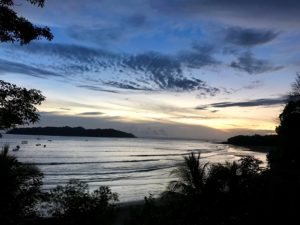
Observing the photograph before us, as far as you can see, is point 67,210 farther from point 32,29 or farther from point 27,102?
point 32,29

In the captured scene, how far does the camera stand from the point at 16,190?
35.6 feet

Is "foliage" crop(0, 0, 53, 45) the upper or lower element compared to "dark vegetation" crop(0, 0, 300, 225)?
upper

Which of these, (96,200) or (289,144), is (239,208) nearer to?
(96,200)

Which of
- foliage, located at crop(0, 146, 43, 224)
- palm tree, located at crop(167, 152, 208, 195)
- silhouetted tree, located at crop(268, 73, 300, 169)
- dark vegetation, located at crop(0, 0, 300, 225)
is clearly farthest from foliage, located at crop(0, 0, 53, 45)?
silhouetted tree, located at crop(268, 73, 300, 169)

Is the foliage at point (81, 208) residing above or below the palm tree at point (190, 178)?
below

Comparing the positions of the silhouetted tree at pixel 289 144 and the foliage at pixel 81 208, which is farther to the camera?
the silhouetted tree at pixel 289 144

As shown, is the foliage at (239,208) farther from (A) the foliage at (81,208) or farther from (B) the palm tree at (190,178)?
(B) the palm tree at (190,178)

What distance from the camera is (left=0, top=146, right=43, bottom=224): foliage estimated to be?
9789mm

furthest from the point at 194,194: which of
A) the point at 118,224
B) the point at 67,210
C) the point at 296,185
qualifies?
the point at 118,224

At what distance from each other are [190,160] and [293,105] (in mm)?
25650

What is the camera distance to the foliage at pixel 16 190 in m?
9.79

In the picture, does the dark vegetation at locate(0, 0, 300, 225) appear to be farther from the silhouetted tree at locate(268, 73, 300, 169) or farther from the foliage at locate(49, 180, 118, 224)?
the silhouetted tree at locate(268, 73, 300, 169)

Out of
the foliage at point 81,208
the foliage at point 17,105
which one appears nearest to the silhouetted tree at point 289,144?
the foliage at point 81,208

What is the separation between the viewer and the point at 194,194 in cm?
1430
